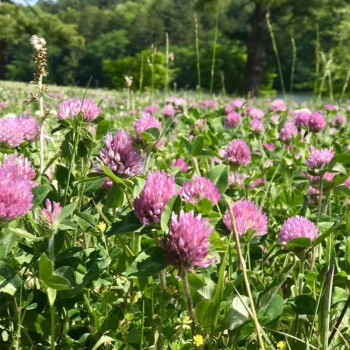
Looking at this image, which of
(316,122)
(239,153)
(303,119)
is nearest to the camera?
(239,153)

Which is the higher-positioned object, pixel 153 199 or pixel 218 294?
pixel 153 199

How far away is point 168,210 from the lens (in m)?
0.61

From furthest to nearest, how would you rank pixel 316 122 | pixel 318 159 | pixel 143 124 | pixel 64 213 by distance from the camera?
pixel 316 122 → pixel 318 159 → pixel 143 124 → pixel 64 213

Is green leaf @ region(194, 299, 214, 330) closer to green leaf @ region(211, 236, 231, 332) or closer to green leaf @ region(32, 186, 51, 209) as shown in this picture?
green leaf @ region(211, 236, 231, 332)

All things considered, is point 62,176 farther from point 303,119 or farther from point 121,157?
point 303,119

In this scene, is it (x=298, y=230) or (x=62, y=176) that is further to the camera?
(x=62, y=176)

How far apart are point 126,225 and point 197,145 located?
1.20 feet

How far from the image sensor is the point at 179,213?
2.05ft

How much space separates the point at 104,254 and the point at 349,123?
2.21m

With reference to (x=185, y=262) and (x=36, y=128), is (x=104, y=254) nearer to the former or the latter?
(x=185, y=262)

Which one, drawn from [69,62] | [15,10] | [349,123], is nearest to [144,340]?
[349,123]

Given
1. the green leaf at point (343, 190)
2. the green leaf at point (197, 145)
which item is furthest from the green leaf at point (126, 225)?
the green leaf at point (343, 190)

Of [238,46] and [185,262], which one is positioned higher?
[238,46]

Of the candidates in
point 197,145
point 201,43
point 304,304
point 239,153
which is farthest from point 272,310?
point 201,43
